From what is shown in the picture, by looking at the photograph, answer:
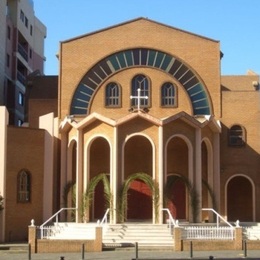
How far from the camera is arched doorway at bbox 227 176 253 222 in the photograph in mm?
37906

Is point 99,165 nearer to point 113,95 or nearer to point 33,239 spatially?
point 113,95

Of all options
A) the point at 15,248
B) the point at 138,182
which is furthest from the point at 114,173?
the point at 15,248

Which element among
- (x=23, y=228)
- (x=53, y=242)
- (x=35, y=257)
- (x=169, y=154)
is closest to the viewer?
(x=35, y=257)

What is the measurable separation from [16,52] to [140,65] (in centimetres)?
1741

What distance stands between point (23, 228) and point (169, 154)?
8.90 m

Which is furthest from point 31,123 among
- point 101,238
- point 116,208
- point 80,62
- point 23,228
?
point 101,238

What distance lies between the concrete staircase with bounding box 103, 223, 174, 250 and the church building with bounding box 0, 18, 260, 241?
6.63 ft

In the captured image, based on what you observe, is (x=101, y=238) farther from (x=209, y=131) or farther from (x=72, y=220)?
(x=209, y=131)

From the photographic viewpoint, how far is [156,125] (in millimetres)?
32938

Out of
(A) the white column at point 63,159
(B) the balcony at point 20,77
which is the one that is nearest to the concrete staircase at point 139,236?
(A) the white column at point 63,159

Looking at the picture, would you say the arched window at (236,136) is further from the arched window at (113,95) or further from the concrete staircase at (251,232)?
the arched window at (113,95)

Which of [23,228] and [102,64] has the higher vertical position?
[102,64]

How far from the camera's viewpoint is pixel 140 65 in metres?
37.8

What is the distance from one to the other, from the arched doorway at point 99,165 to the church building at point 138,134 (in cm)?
6
